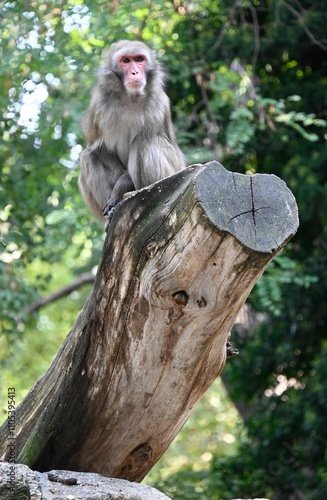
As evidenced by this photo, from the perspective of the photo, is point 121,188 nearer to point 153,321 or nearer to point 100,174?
point 100,174

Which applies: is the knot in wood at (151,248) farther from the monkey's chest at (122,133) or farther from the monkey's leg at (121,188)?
the monkey's chest at (122,133)

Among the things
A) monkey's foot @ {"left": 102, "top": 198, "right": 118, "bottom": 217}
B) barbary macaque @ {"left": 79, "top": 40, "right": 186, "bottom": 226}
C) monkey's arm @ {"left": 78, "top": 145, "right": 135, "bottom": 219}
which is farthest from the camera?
monkey's arm @ {"left": 78, "top": 145, "right": 135, "bottom": 219}

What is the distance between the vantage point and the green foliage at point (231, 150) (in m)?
8.24

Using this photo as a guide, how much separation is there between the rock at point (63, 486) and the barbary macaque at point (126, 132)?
6.33 feet

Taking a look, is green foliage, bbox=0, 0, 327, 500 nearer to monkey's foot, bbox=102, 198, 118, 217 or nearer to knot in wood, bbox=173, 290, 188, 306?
monkey's foot, bbox=102, 198, 118, 217

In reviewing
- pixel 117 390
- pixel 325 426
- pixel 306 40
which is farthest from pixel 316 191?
pixel 117 390

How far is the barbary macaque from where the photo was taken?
231 inches

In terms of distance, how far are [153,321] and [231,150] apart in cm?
536

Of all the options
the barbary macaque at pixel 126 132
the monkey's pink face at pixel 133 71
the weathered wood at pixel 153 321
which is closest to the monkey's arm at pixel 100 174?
the barbary macaque at pixel 126 132

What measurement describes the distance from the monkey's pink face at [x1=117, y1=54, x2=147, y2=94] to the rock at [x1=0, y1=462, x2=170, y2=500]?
8.85 ft

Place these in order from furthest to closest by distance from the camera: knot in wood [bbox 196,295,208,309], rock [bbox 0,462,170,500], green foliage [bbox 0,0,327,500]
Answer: green foliage [bbox 0,0,327,500] → knot in wood [bbox 196,295,208,309] → rock [bbox 0,462,170,500]

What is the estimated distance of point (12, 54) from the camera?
7852 mm

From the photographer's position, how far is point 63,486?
14.0 feet

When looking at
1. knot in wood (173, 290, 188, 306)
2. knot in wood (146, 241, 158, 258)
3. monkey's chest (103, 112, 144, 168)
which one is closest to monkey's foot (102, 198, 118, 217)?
monkey's chest (103, 112, 144, 168)
